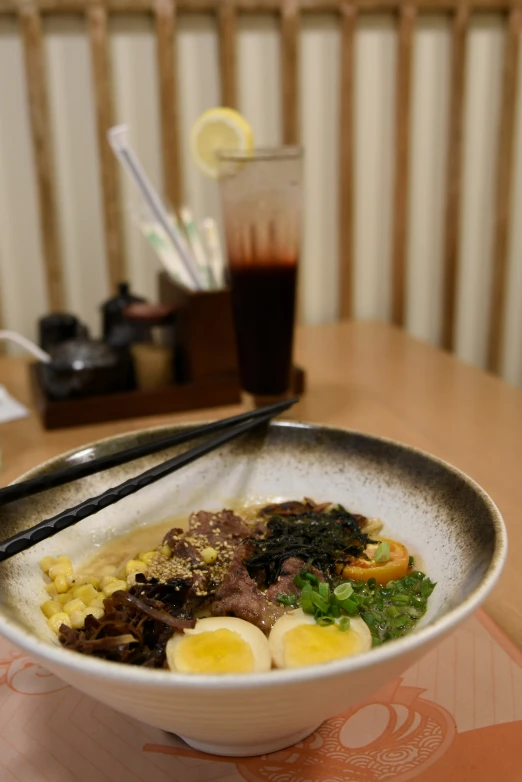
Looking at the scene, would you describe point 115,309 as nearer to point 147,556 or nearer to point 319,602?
point 147,556

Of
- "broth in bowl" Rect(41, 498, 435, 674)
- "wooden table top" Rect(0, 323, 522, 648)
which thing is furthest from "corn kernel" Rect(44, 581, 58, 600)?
"wooden table top" Rect(0, 323, 522, 648)

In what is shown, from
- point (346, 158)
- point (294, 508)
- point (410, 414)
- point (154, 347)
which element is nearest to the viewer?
point (294, 508)

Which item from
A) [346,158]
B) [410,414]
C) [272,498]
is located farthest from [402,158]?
[272,498]

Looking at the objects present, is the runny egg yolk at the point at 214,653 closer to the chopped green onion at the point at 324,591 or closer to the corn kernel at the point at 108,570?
the chopped green onion at the point at 324,591

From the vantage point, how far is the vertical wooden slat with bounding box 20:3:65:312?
234 cm

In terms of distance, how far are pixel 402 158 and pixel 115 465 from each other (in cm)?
225

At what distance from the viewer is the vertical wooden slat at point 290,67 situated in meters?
2.53

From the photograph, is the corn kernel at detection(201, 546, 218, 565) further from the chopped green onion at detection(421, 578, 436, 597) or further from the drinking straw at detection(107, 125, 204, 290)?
the drinking straw at detection(107, 125, 204, 290)

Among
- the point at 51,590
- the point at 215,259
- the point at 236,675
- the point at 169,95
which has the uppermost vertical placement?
the point at 169,95

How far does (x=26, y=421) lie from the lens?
162cm

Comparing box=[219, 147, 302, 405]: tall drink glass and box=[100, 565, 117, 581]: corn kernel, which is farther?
box=[219, 147, 302, 405]: tall drink glass

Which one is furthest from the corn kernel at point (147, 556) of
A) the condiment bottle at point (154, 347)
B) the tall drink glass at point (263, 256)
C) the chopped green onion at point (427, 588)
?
the condiment bottle at point (154, 347)

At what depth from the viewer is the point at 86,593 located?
78cm

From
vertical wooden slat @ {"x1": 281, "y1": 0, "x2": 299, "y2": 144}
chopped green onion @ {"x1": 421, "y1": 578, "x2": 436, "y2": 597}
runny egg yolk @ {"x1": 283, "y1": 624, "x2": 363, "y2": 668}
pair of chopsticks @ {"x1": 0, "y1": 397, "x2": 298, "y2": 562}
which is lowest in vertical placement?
chopped green onion @ {"x1": 421, "y1": 578, "x2": 436, "y2": 597}
